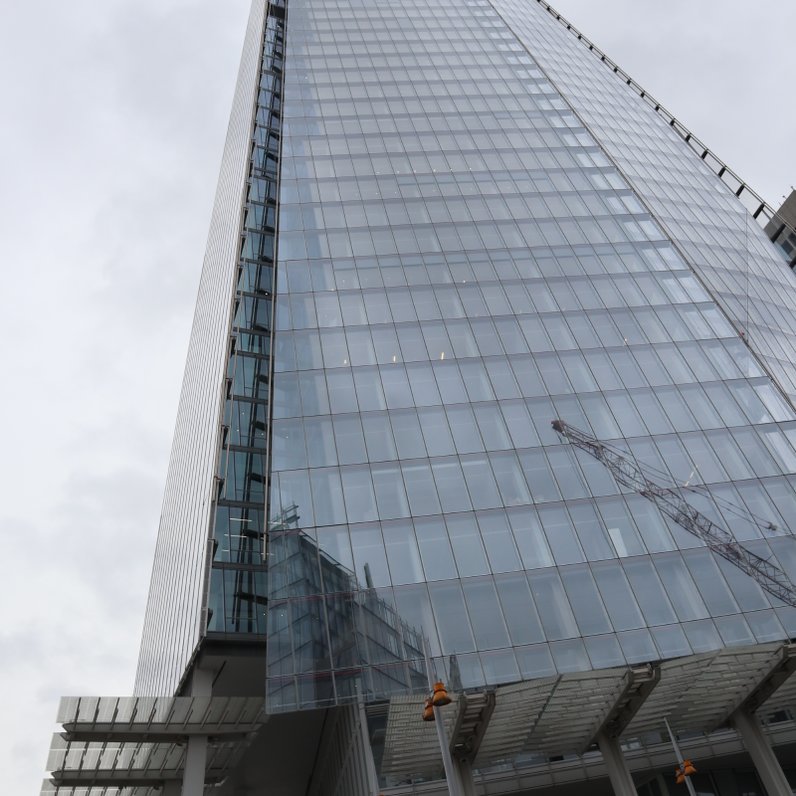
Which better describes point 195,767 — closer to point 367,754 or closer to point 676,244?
point 367,754

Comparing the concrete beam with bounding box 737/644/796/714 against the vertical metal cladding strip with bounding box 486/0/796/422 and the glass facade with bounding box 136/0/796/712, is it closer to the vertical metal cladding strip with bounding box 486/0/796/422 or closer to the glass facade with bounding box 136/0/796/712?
the glass facade with bounding box 136/0/796/712

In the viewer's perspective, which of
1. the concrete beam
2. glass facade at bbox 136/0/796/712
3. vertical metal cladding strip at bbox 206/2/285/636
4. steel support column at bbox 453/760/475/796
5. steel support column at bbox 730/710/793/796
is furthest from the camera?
vertical metal cladding strip at bbox 206/2/285/636

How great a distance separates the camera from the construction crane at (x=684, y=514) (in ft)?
95.3

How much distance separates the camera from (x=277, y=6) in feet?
306

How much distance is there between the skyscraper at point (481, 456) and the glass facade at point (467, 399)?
0.14m

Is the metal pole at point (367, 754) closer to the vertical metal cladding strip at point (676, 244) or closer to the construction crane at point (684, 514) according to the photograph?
the construction crane at point (684, 514)

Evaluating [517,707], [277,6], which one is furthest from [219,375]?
[277,6]

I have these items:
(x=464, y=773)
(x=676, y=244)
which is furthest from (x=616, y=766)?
(x=676, y=244)

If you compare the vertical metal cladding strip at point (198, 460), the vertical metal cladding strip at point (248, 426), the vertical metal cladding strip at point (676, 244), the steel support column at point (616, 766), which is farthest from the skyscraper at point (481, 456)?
the vertical metal cladding strip at point (198, 460)

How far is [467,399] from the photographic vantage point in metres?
35.8

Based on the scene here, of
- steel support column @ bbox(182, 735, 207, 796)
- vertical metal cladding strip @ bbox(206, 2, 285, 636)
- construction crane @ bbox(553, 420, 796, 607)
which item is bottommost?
steel support column @ bbox(182, 735, 207, 796)

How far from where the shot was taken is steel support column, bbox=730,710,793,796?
89.4 feet

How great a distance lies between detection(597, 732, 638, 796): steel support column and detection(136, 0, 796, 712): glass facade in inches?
185

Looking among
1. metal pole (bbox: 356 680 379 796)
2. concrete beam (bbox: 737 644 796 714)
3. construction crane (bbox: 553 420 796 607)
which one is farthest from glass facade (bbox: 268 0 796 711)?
metal pole (bbox: 356 680 379 796)
